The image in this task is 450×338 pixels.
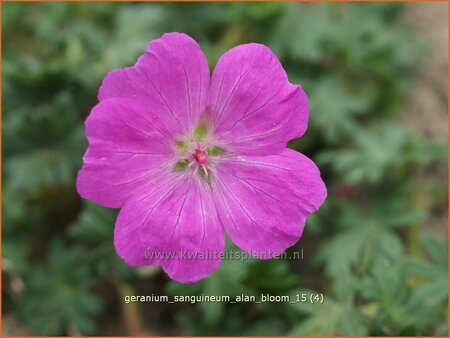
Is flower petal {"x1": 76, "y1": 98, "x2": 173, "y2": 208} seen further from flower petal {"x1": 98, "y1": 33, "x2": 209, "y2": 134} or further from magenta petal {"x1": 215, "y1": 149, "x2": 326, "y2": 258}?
magenta petal {"x1": 215, "y1": 149, "x2": 326, "y2": 258}

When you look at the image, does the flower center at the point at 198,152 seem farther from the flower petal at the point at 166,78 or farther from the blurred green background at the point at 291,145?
the blurred green background at the point at 291,145

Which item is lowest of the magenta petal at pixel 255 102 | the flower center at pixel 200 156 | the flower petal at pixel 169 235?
the flower petal at pixel 169 235

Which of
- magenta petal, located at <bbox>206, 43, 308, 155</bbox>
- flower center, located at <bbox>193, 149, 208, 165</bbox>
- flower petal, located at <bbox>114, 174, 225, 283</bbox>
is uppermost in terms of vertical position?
magenta petal, located at <bbox>206, 43, 308, 155</bbox>

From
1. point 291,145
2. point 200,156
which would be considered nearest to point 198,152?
point 200,156

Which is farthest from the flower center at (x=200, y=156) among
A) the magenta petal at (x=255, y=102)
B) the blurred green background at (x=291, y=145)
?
the blurred green background at (x=291, y=145)

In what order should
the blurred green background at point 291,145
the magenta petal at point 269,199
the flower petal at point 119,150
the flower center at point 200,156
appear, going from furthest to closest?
the blurred green background at point 291,145 < the flower center at point 200,156 < the magenta petal at point 269,199 < the flower petal at point 119,150

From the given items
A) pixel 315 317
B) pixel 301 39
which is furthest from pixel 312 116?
pixel 315 317

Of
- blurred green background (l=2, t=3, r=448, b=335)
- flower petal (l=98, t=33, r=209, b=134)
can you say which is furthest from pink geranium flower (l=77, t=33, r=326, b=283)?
blurred green background (l=2, t=3, r=448, b=335)

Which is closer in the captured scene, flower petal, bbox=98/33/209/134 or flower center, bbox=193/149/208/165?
flower petal, bbox=98/33/209/134
